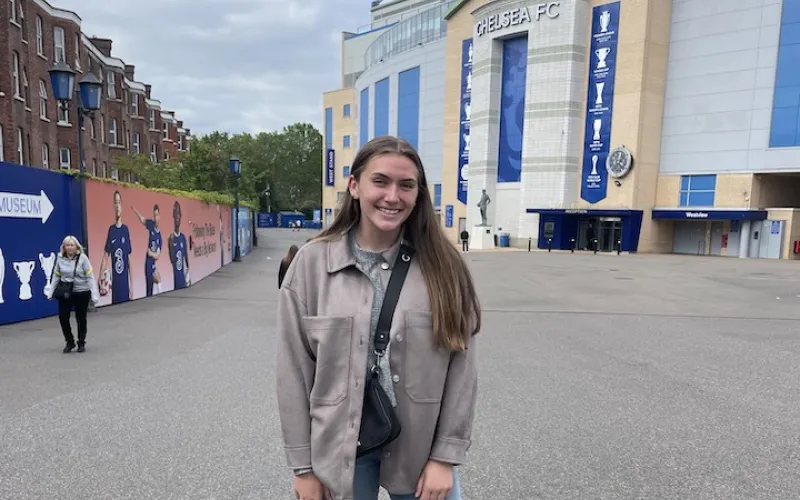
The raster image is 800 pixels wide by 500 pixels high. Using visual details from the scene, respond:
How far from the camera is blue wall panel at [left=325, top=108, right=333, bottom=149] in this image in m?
65.6

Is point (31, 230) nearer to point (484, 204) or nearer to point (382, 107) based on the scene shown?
point (484, 204)

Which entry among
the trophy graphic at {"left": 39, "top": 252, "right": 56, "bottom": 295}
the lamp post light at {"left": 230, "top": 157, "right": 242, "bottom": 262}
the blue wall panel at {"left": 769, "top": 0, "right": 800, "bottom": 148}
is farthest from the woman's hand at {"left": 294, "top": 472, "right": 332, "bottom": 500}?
the blue wall panel at {"left": 769, "top": 0, "right": 800, "bottom": 148}

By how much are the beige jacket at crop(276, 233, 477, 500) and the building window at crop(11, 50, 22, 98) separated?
2499 cm

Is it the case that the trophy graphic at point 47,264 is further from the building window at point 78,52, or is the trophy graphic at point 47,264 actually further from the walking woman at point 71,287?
the building window at point 78,52

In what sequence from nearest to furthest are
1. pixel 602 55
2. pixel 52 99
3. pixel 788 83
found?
pixel 52 99
pixel 788 83
pixel 602 55

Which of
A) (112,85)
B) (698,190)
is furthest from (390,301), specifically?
(112,85)

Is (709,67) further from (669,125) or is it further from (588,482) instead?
(588,482)

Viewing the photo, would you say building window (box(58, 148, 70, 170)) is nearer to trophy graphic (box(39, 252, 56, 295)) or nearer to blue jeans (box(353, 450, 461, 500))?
trophy graphic (box(39, 252, 56, 295))

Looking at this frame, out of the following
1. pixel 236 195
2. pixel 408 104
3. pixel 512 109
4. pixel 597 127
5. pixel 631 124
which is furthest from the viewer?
pixel 408 104

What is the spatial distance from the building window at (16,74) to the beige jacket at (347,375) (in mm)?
24987

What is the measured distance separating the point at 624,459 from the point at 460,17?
43705 millimetres

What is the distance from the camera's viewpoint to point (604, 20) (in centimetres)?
3359

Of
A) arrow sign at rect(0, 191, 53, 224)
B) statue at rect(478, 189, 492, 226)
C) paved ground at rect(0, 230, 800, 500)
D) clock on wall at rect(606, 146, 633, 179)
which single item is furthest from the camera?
statue at rect(478, 189, 492, 226)

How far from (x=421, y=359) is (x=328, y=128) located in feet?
219
